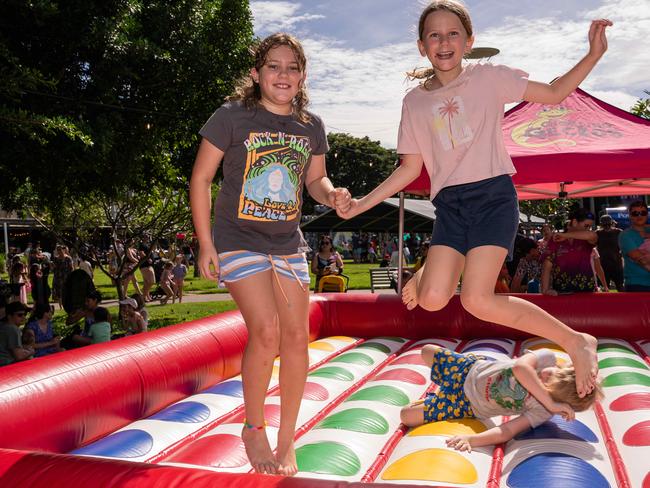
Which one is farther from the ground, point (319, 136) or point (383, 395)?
point (319, 136)

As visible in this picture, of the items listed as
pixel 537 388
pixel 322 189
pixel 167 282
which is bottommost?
pixel 167 282

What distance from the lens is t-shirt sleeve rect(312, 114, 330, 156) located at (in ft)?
8.53

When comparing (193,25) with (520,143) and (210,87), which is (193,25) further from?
(520,143)

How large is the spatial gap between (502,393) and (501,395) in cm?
1

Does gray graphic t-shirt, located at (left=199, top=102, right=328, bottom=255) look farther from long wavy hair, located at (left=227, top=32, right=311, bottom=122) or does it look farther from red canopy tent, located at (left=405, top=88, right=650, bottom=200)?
red canopy tent, located at (left=405, top=88, right=650, bottom=200)

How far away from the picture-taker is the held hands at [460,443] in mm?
2775

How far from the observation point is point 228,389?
3996 mm

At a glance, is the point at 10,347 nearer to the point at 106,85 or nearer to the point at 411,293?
the point at 106,85

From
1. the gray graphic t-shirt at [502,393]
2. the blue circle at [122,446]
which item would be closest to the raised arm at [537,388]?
the gray graphic t-shirt at [502,393]

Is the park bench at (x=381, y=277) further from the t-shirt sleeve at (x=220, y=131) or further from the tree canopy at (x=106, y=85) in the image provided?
the t-shirt sleeve at (x=220, y=131)

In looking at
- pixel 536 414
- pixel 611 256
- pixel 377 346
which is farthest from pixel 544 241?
pixel 536 414

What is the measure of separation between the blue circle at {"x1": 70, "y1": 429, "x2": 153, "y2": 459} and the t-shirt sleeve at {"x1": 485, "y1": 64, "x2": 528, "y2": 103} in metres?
2.22

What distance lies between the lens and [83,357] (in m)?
3.34

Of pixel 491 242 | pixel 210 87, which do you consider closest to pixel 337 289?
pixel 210 87
